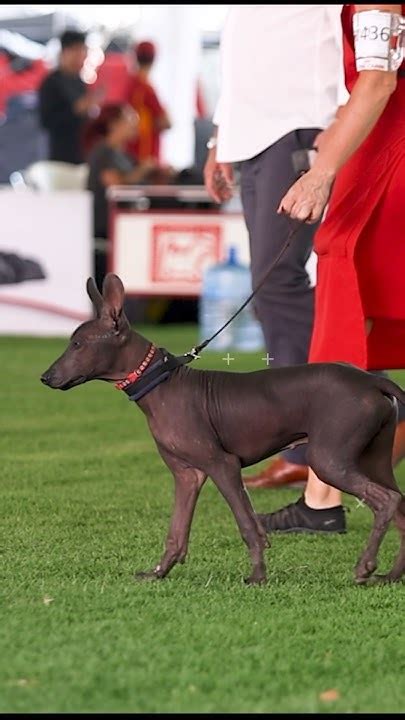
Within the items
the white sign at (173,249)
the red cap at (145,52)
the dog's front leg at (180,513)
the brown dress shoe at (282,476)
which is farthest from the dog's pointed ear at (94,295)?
the red cap at (145,52)

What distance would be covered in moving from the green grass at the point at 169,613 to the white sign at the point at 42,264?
6.16m

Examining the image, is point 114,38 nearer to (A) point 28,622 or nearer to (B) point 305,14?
(B) point 305,14

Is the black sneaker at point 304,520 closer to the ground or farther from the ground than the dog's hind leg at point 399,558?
closer to the ground

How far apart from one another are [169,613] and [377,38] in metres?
1.79

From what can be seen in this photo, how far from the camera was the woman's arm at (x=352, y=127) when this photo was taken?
466cm

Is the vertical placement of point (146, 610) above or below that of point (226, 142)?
below

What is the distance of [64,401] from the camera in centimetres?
931

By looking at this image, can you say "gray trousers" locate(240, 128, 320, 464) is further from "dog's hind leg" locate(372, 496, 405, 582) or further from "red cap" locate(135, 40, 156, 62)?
"red cap" locate(135, 40, 156, 62)

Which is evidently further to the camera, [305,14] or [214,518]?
[305,14]

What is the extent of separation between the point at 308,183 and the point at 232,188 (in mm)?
1951

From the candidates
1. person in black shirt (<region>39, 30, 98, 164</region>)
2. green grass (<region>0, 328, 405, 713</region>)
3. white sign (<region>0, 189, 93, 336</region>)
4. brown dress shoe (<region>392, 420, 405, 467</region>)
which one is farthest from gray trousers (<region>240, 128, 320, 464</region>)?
person in black shirt (<region>39, 30, 98, 164</region>)

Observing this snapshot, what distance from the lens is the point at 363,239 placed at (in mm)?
5004

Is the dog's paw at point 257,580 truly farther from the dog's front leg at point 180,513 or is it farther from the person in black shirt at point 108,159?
the person in black shirt at point 108,159

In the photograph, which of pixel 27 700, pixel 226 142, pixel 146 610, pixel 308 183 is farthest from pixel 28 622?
pixel 226 142
